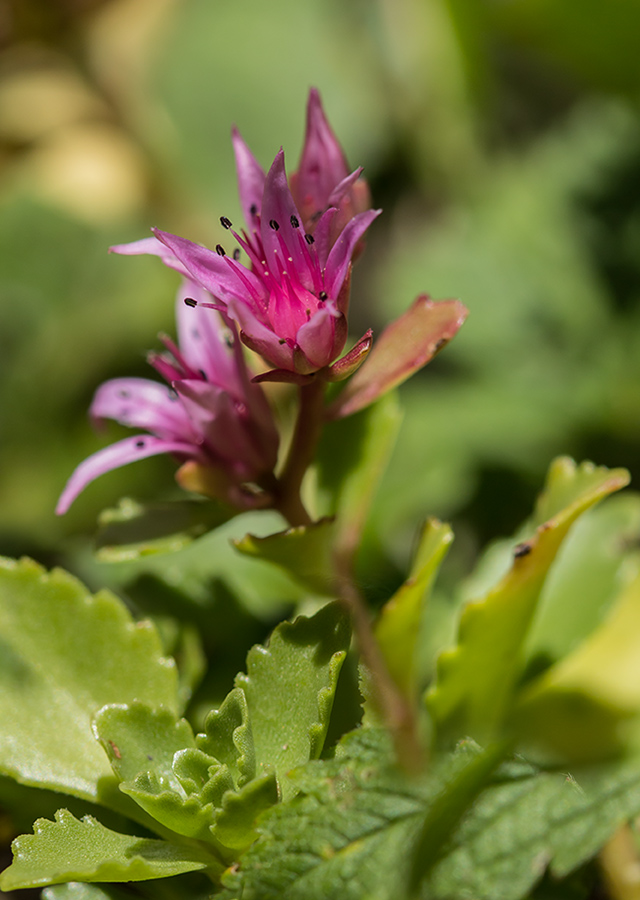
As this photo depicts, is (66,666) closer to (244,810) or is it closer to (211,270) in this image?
(244,810)

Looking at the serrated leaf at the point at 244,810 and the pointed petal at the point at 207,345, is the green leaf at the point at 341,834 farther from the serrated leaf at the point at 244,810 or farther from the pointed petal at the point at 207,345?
the pointed petal at the point at 207,345

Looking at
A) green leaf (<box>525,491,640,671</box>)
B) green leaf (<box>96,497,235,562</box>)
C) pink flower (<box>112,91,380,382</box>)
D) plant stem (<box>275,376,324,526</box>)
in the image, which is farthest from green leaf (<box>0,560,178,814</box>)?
green leaf (<box>525,491,640,671</box>)

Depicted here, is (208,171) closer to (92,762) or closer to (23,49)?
(23,49)

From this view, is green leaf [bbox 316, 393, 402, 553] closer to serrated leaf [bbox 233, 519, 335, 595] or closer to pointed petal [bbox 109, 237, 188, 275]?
serrated leaf [bbox 233, 519, 335, 595]

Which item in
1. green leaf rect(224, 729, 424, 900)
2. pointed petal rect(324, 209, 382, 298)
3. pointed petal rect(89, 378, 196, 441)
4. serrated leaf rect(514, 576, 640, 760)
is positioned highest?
pointed petal rect(324, 209, 382, 298)

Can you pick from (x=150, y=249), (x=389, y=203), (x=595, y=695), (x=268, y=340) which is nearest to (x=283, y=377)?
(x=268, y=340)

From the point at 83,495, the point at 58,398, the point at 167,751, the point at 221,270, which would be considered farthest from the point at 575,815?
the point at 58,398
